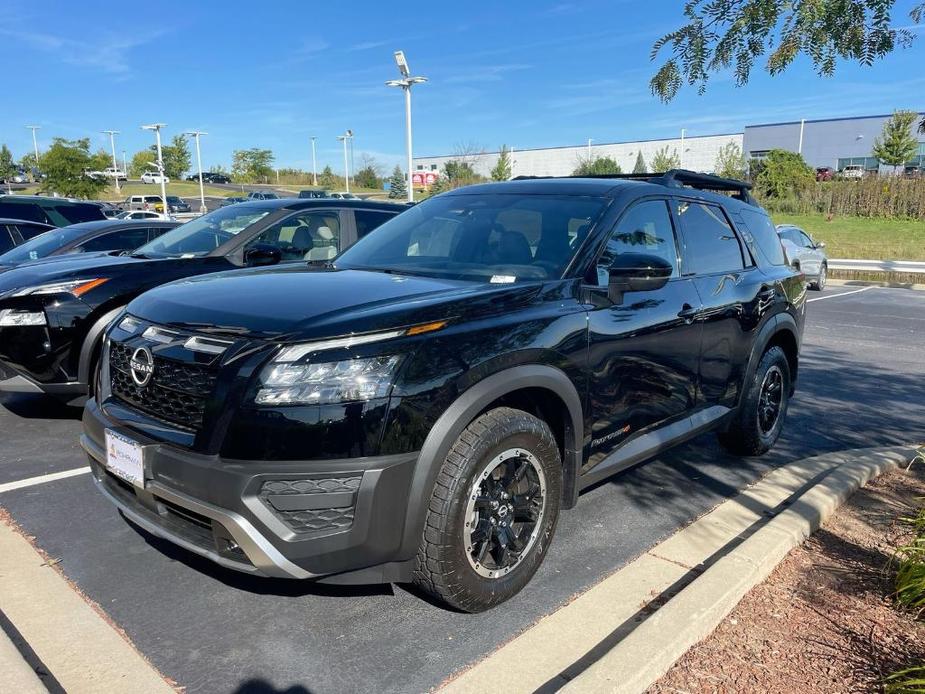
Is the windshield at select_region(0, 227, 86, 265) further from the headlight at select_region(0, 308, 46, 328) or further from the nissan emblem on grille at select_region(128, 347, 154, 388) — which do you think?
the nissan emblem on grille at select_region(128, 347, 154, 388)

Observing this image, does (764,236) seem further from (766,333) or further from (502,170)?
(502,170)

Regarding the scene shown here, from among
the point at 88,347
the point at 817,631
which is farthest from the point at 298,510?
the point at 88,347

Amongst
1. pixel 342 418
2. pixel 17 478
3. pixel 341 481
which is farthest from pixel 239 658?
pixel 17 478

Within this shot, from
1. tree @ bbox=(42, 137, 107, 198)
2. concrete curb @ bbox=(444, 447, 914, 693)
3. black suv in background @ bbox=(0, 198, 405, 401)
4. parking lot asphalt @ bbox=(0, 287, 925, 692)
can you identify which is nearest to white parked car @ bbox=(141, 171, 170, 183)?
tree @ bbox=(42, 137, 107, 198)

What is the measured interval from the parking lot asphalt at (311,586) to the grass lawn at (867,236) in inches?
914

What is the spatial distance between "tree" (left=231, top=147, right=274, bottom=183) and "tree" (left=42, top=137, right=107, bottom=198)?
48.3 meters

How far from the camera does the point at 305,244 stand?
6547mm

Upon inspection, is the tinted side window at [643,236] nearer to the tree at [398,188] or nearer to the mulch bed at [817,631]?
the mulch bed at [817,631]

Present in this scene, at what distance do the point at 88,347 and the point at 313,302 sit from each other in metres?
2.94

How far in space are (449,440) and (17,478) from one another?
3.26 meters

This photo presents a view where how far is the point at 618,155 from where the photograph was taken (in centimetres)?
8431

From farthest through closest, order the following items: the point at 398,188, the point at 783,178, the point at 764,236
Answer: the point at 398,188 → the point at 783,178 → the point at 764,236

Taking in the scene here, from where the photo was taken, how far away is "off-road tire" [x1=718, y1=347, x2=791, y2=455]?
15.5 ft

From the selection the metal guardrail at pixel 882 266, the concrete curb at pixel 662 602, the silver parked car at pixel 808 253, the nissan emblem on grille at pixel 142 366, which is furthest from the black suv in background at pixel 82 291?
the metal guardrail at pixel 882 266
